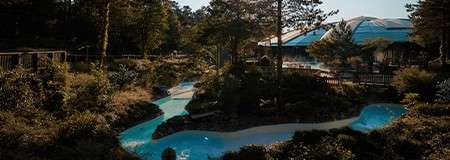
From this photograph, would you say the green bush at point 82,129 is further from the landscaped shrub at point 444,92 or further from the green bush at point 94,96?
the landscaped shrub at point 444,92

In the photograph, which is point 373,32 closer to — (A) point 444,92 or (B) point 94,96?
(A) point 444,92

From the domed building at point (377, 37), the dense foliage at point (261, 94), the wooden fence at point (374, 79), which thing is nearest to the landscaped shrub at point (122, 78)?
the dense foliage at point (261, 94)

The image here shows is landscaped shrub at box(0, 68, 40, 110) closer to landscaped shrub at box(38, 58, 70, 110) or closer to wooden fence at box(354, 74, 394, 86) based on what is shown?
landscaped shrub at box(38, 58, 70, 110)

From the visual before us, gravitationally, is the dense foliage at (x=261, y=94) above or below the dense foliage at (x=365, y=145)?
above

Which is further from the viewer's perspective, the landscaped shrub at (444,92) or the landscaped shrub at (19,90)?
the landscaped shrub at (444,92)

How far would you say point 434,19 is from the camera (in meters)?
34.6

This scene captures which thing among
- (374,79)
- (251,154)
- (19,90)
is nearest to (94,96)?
(19,90)

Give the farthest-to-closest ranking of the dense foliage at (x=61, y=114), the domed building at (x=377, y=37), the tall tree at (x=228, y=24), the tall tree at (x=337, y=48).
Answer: the domed building at (x=377, y=37)
the tall tree at (x=337, y=48)
the tall tree at (x=228, y=24)
the dense foliage at (x=61, y=114)

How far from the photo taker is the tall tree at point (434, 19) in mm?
33812

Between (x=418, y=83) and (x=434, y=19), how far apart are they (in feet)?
37.0

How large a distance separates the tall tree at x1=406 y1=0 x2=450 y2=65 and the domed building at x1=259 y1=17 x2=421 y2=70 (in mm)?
14281

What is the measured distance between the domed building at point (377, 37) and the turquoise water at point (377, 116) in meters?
26.0

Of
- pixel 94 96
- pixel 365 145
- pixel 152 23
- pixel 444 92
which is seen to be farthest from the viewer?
pixel 152 23

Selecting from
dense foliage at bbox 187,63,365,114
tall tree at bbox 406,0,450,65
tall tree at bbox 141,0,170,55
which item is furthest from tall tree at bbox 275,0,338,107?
tall tree at bbox 141,0,170,55
